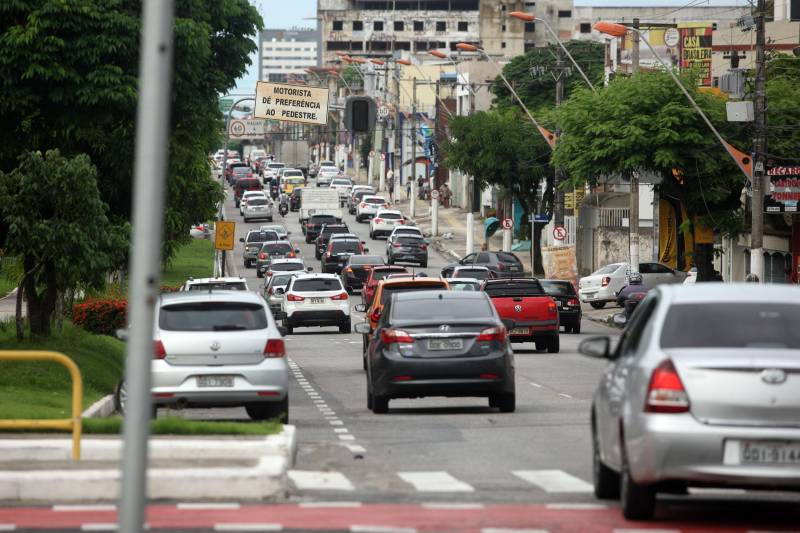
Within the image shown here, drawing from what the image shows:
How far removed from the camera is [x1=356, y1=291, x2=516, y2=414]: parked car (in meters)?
21.9

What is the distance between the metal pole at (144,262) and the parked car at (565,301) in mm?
40537

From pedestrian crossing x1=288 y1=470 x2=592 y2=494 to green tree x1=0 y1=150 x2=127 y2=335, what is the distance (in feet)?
40.9

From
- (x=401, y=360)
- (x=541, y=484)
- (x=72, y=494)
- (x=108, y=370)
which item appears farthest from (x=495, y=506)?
(x=108, y=370)

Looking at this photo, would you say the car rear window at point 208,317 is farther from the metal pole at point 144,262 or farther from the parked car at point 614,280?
the parked car at point 614,280

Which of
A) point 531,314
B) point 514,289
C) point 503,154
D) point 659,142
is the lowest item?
point 531,314

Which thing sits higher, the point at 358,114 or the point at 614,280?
the point at 358,114

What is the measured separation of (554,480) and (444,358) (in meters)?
7.41

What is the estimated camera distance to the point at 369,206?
371ft

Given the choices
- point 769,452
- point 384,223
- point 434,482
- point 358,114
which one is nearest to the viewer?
point 769,452

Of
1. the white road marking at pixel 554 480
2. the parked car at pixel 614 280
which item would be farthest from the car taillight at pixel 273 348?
the parked car at pixel 614 280

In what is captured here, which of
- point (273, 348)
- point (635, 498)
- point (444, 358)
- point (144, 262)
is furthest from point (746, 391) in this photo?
point (444, 358)

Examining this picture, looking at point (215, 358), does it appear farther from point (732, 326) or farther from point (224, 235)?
point (224, 235)

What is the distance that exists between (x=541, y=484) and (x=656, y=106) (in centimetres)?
3914

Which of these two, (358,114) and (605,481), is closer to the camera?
(605,481)
